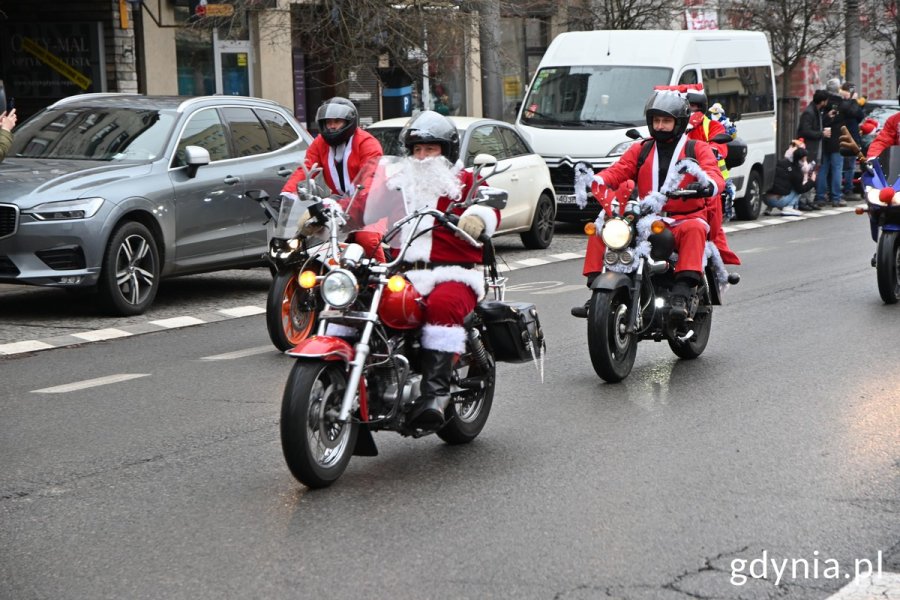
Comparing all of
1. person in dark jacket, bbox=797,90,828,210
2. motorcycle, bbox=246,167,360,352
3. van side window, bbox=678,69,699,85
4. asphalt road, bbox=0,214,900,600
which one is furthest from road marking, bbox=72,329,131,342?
person in dark jacket, bbox=797,90,828,210

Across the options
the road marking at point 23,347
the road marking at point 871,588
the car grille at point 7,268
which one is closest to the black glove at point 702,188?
the road marking at point 871,588

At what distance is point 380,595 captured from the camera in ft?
16.5

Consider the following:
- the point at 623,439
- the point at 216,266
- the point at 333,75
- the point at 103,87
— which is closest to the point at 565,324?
the point at 216,266

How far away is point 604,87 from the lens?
2045 centimetres

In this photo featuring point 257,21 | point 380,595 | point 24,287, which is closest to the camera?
point 380,595

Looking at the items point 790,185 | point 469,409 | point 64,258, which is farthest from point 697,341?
point 790,185

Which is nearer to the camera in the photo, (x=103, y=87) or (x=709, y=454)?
(x=709, y=454)

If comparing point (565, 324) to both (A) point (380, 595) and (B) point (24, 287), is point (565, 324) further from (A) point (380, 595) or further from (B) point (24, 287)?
(A) point (380, 595)

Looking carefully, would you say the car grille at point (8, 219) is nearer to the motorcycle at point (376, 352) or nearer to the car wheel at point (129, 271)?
the car wheel at point (129, 271)

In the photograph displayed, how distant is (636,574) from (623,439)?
2.29 metres

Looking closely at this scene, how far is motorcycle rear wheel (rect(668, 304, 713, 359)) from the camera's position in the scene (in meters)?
9.88

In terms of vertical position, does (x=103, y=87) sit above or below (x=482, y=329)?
above

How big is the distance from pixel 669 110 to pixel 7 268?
553 cm

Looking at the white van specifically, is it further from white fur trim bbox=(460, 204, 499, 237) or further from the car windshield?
white fur trim bbox=(460, 204, 499, 237)
